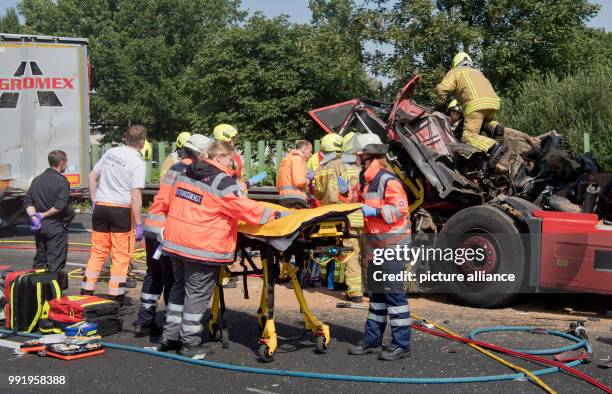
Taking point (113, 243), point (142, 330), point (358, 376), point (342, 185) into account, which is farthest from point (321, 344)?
point (113, 243)

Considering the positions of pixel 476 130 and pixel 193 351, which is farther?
pixel 476 130

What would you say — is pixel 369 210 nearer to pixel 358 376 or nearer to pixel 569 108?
pixel 358 376

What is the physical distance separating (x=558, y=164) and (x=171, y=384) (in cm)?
472

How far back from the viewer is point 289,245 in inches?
232

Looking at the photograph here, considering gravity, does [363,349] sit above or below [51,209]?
below

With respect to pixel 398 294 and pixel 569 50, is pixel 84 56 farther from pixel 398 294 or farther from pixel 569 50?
pixel 569 50

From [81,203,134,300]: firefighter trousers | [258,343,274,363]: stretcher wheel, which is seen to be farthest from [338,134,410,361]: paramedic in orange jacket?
[81,203,134,300]: firefighter trousers

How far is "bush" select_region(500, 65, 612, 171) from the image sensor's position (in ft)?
57.9

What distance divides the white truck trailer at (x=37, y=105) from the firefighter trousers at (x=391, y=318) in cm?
967

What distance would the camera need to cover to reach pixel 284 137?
30188mm

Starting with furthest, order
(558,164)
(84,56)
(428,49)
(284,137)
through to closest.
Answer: (284,137)
(428,49)
(84,56)
(558,164)

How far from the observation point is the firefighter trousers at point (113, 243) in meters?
7.62

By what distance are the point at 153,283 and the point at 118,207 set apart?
3.51 feet

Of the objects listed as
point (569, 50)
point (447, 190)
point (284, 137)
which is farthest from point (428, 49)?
point (447, 190)
